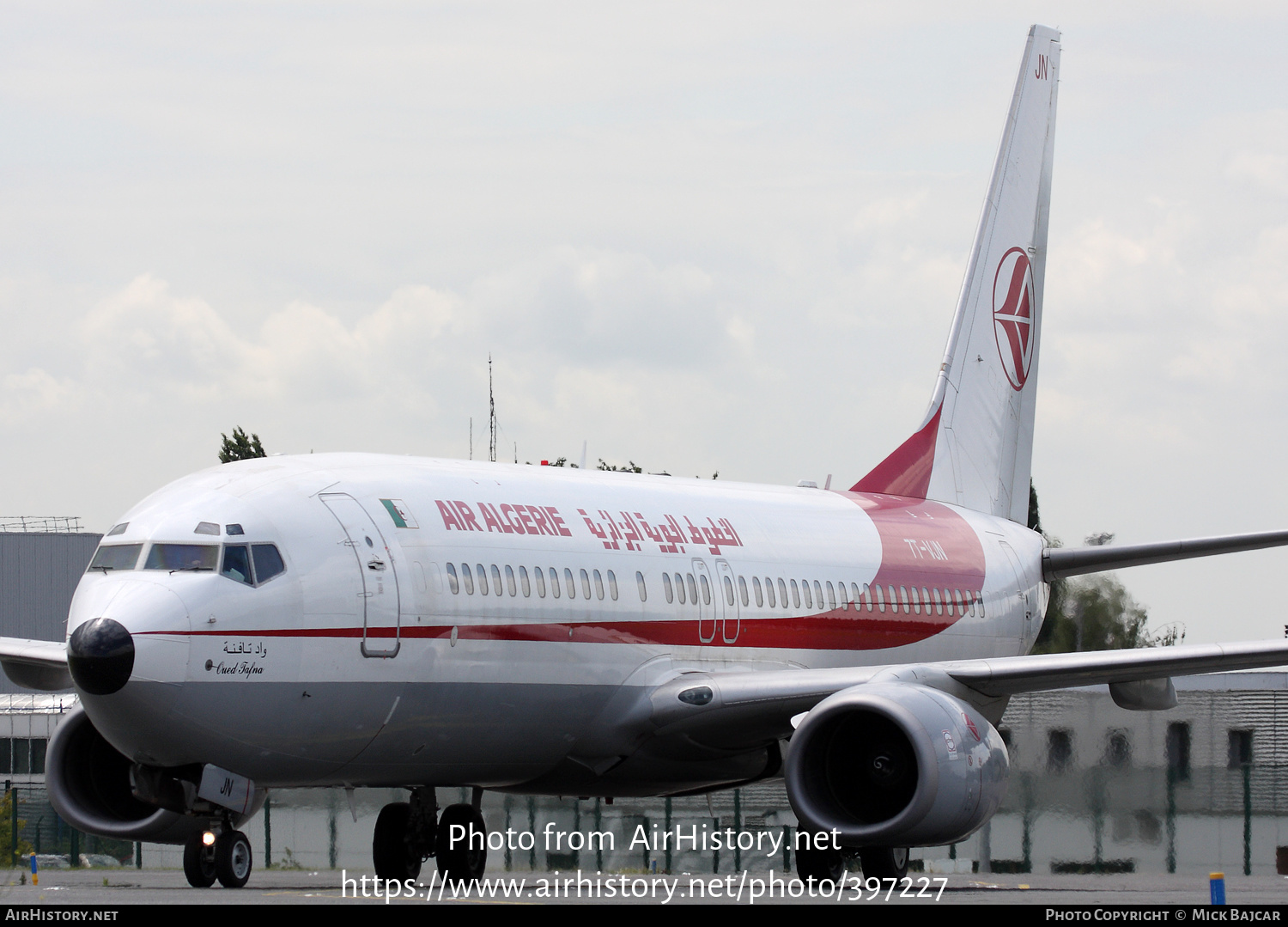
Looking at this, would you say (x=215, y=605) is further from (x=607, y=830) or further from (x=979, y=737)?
(x=607, y=830)

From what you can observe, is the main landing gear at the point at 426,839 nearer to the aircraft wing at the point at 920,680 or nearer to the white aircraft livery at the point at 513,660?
the white aircraft livery at the point at 513,660

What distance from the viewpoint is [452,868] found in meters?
19.8

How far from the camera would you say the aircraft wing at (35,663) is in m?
18.1

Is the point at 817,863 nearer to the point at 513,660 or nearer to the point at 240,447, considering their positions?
the point at 513,660

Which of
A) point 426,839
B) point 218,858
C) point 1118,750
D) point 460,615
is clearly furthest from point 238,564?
point 1118,750

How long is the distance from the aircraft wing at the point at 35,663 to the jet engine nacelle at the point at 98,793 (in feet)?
3.60

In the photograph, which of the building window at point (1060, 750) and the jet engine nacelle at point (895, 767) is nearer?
the jet engine nacelle at point (895, 767)

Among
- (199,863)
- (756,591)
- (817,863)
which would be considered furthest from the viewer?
(756,591)

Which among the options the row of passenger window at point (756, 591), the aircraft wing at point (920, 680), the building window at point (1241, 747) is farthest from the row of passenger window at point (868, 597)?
the building window at point (1241, 747)

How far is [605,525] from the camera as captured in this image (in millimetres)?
18594

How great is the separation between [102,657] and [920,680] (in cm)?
765

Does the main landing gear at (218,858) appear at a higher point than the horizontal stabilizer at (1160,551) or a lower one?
lower

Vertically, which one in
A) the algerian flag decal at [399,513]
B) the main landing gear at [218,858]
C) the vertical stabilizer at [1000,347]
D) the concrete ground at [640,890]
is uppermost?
the vertical stabilizer at [1000,347]
